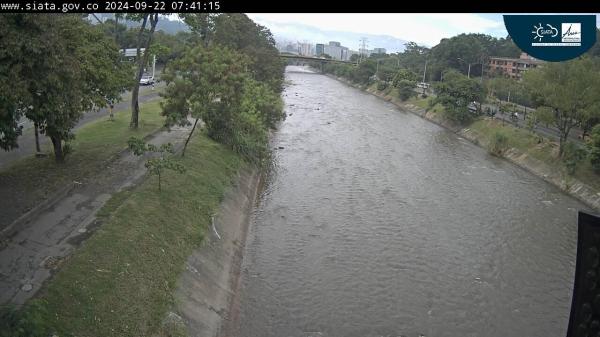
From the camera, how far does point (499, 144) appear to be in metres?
47.2

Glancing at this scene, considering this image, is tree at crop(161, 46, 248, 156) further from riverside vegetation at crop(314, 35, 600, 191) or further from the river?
riverside vegetation at crop(314, 35, 600, 191)

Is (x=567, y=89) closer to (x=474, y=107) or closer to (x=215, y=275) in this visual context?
(x=474, y=107)

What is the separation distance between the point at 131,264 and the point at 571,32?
47.1 feet

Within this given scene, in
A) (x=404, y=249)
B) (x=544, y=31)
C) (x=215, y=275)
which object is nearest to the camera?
(x=544, y=31)

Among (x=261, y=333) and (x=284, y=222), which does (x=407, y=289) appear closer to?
(x=261, y=333)

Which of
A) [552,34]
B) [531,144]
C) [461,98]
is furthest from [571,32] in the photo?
[461,98]

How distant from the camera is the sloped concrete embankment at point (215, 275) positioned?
15.8m

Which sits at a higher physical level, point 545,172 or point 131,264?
point 131,264

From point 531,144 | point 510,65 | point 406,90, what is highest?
point 510,65

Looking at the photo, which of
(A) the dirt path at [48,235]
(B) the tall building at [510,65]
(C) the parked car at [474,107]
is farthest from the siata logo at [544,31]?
(B) the tall building at [510,65]

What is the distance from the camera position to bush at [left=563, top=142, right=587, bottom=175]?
1484 inches

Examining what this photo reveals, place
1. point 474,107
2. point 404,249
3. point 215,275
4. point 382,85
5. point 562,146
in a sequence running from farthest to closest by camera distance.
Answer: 1. point 382,85
2. point 474,107
3. point 562,146
4. point 404,249
5. point 215,275

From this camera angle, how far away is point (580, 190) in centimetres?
3559

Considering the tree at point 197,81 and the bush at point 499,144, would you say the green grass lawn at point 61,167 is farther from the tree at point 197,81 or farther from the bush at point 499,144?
the bush at point 499,144
